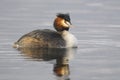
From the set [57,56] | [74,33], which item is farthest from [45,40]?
[74,33]

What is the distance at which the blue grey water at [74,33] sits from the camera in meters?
20.7

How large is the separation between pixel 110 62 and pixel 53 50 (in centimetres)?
311

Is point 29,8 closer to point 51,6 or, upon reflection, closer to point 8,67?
point 51,6

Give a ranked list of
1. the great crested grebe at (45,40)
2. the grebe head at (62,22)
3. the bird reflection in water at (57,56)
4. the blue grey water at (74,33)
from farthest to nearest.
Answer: the grebe head at (62,22) → the great crested grebe at (45,40) → the bird reflection in water at (57,56) → the blue grey water at (74,33)

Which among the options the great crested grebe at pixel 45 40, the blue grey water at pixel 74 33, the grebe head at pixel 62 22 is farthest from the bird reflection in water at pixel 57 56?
the grebe head at pixel 62 22

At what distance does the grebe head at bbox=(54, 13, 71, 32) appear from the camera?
85.0ft

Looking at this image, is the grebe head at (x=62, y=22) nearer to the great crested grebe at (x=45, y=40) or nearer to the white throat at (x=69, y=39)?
the white throat at (x=69, y=39)

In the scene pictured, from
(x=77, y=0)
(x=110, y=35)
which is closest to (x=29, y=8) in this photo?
(x=77, y=0)

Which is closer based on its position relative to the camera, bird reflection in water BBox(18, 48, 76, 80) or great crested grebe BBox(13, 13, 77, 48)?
bird reflection in water BBox(18, 48, 76, 80)

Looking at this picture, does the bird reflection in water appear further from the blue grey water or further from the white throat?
the white throat

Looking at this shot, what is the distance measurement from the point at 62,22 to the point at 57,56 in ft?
8.12

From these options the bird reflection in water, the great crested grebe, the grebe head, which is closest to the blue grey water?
the bird reflection in water

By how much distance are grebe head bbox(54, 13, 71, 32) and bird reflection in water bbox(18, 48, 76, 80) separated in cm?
111

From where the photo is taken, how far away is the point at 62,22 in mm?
25906
